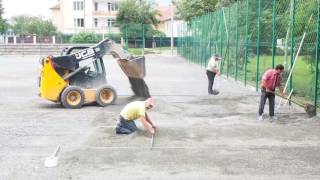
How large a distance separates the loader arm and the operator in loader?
463 centimetres

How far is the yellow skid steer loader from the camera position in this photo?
15742mm

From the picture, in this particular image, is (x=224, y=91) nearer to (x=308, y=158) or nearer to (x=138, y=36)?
(x=308, y=158)

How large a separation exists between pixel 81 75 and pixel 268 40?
7.65m

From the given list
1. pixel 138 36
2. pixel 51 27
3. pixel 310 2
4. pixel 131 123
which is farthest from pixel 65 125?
pixel 51 27

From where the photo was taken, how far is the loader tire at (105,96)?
1620cm

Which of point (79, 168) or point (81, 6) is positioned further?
point (81, 6)

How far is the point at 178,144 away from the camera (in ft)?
35.8

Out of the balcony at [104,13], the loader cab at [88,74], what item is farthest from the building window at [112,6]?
the loader cab at [88,74]

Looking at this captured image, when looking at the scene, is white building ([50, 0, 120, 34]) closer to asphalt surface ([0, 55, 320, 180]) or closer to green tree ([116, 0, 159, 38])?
green tree ([116, 0, 159, 38])

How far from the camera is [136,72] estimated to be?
17.1m

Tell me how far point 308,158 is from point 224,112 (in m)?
5.61

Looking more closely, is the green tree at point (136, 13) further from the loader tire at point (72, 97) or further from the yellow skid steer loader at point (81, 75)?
the loader tire at point (72, 97)

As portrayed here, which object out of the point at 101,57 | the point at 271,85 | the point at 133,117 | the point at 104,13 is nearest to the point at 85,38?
the point at 104,13

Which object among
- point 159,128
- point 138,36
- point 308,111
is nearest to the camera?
point 159,128
